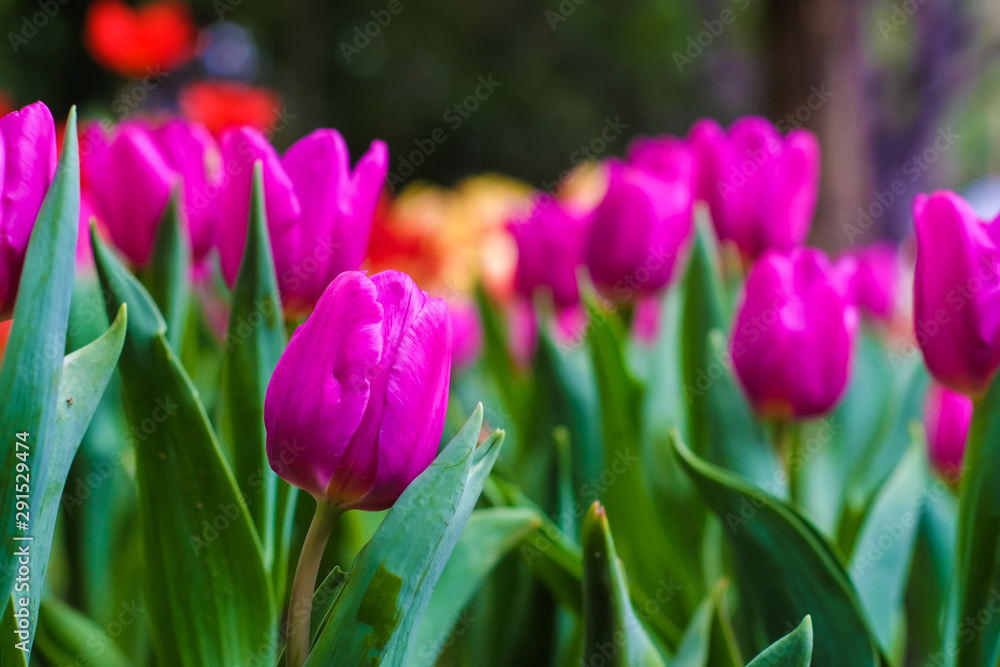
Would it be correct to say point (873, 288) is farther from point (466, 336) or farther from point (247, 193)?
point (247, 193)

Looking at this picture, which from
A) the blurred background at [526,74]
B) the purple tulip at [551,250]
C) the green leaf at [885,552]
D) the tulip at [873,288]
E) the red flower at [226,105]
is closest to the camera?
the green leaf at [885,552]

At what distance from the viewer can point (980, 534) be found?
0.37 m

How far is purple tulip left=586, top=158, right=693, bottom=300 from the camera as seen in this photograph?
630 mm

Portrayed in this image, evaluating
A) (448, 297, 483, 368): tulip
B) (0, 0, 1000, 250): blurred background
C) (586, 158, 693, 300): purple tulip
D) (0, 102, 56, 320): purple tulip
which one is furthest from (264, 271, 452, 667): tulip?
(0, 0, 1000, 250): blurred background

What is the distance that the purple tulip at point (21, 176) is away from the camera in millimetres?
292

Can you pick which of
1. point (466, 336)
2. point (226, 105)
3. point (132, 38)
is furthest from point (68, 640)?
point (132, 38)

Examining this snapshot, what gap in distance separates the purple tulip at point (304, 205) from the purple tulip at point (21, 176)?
100 mm

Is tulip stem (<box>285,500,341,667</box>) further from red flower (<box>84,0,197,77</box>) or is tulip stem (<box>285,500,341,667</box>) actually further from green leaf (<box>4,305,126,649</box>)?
red flower (<box>84,0,197,77</box>)

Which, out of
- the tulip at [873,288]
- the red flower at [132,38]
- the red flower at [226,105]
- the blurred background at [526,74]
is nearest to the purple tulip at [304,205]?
the tulip at [873,288]

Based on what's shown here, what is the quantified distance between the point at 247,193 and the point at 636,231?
1.05ft

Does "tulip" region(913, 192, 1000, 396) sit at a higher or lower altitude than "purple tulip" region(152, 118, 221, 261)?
higher

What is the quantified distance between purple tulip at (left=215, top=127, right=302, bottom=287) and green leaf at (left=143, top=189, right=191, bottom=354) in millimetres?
79

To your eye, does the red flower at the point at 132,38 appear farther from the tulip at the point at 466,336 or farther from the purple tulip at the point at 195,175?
the purple tulip at the point at 195,175

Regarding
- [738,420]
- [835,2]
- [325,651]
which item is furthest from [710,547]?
[835,2]
